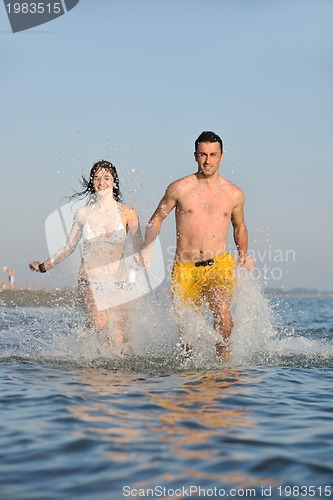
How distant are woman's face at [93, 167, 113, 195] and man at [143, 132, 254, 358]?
586 mm

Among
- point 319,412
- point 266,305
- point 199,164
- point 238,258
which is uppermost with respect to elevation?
point 199,164

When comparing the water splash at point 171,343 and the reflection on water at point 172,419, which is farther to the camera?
the water splash at point 171,343

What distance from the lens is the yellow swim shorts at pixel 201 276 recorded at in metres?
7.35

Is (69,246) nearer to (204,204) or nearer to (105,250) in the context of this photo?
(105,250)

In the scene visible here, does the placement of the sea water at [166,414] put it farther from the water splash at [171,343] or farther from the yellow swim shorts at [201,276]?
the yellow swim shorts at [201,276]

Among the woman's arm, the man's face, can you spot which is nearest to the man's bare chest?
the man's face

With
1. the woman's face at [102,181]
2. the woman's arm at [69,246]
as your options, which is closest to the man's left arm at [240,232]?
the woman's face at [102,181]

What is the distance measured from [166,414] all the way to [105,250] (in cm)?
307

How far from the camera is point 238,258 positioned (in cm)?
773

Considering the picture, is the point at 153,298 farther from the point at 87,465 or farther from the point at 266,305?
the point at 87,465

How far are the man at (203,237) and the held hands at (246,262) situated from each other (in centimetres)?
1

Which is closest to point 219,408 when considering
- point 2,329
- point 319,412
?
point 319,412

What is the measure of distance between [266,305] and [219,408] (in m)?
3.46

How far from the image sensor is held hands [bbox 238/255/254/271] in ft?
24.3
